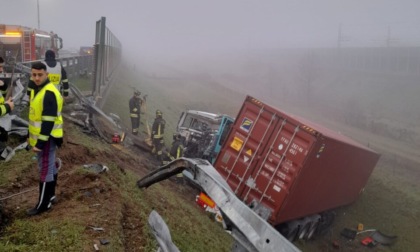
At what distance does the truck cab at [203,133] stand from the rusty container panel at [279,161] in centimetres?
102

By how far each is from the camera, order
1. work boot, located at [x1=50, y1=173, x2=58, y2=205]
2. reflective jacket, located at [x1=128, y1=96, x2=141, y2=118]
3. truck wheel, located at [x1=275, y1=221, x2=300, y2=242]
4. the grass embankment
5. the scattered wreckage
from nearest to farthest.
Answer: the scattered wreckage < the grass embankment < work boot, located at [x1=50, y1=173, x2=58, y2=205] < truck wheel, located at [x1=275, y1=221, x2=300, y2=242] < reflective jacket, located at [x1=128, y1=96, x2=141, y2=118]

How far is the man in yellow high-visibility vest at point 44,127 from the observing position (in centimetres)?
441

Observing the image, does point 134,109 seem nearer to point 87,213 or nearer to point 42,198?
point 87,213

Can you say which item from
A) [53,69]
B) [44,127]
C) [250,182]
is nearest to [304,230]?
[250,182]

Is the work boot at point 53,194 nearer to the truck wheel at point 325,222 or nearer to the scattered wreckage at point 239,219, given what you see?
the scattered wreckage at point 239,219

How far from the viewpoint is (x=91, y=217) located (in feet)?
15.5

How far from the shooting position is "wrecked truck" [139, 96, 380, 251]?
30.2 feet

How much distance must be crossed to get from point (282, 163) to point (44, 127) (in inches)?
249

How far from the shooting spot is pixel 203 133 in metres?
12.5

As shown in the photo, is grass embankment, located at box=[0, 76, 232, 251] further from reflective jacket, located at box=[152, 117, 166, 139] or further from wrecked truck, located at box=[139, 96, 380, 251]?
reflective jacket, located at box=[152, 117, 166, 139]

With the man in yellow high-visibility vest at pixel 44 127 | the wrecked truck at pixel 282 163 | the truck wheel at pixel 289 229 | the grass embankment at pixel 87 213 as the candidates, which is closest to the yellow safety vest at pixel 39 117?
the man in yellow high-visibility vest at pixel 44 127

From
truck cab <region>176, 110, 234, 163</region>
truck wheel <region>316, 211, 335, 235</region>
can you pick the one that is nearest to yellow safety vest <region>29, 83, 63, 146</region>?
truck cab <region>176, 110, 234, 163</region>

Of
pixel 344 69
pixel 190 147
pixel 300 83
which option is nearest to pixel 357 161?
pixel 190 147

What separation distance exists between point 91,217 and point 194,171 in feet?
6.99
